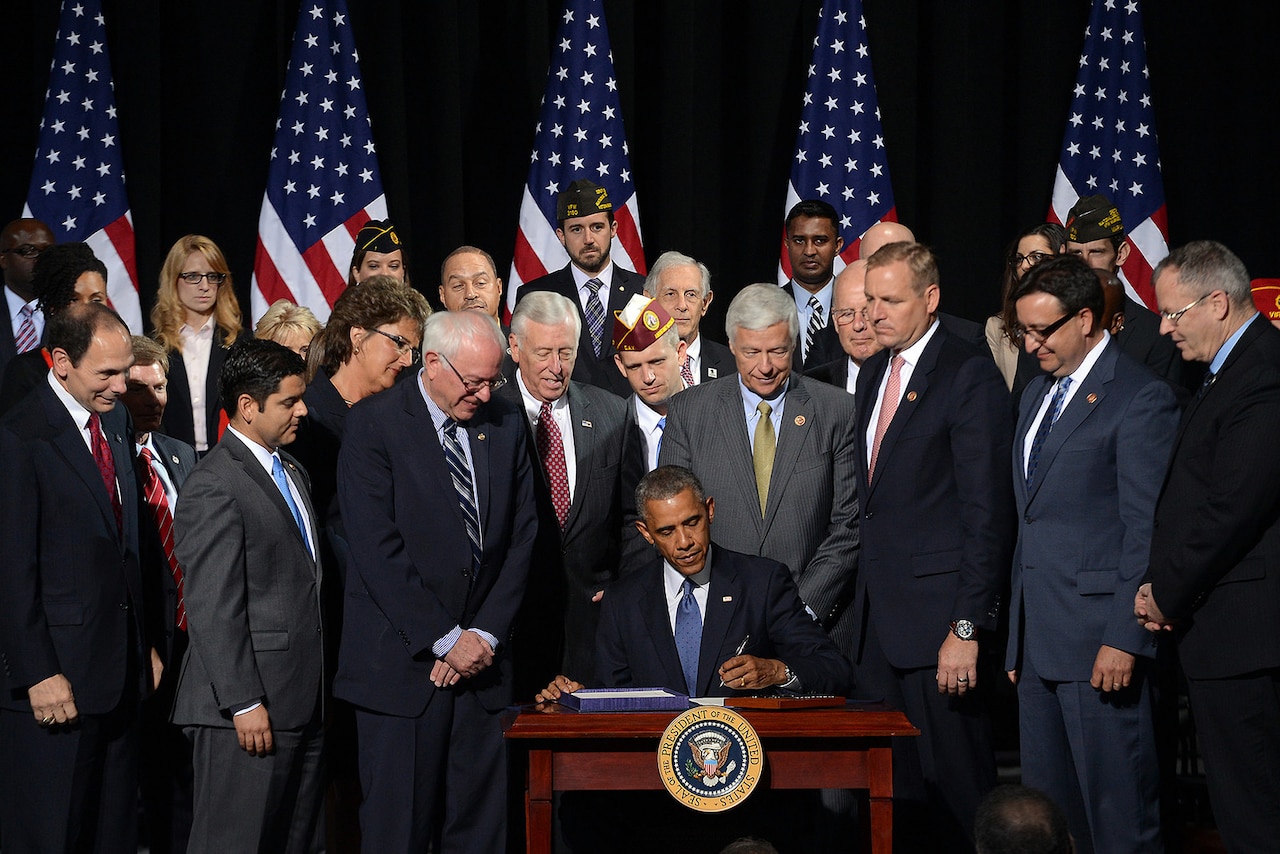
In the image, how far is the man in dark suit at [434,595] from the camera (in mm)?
4164

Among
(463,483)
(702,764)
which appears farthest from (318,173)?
(702,764)

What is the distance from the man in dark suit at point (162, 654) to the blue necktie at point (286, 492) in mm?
568

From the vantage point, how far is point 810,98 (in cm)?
758

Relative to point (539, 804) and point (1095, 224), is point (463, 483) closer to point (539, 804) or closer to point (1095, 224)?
point (539, 804)

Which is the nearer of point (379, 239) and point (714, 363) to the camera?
point (714, 363)

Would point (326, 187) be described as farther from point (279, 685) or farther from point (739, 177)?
point (279, 685)

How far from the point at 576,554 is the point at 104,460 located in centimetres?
153

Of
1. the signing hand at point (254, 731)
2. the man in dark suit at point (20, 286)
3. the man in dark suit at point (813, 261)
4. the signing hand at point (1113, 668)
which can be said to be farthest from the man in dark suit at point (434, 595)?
the man in dark suit at point (20, 286)

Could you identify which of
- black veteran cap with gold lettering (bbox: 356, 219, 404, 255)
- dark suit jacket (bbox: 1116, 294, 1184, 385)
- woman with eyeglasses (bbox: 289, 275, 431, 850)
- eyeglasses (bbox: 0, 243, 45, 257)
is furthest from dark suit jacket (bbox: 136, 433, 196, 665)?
dark suit jacket (bbox: 1116, 294, 1184, 385)

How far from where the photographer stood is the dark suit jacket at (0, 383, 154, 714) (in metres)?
4.10

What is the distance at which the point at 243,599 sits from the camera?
408 cm

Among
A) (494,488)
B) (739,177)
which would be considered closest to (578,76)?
(739,177)

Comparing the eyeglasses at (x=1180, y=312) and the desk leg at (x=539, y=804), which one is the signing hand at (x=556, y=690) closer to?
the desk leg at (x=539, y=804)

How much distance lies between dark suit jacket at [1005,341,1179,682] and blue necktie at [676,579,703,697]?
3.38 feet
